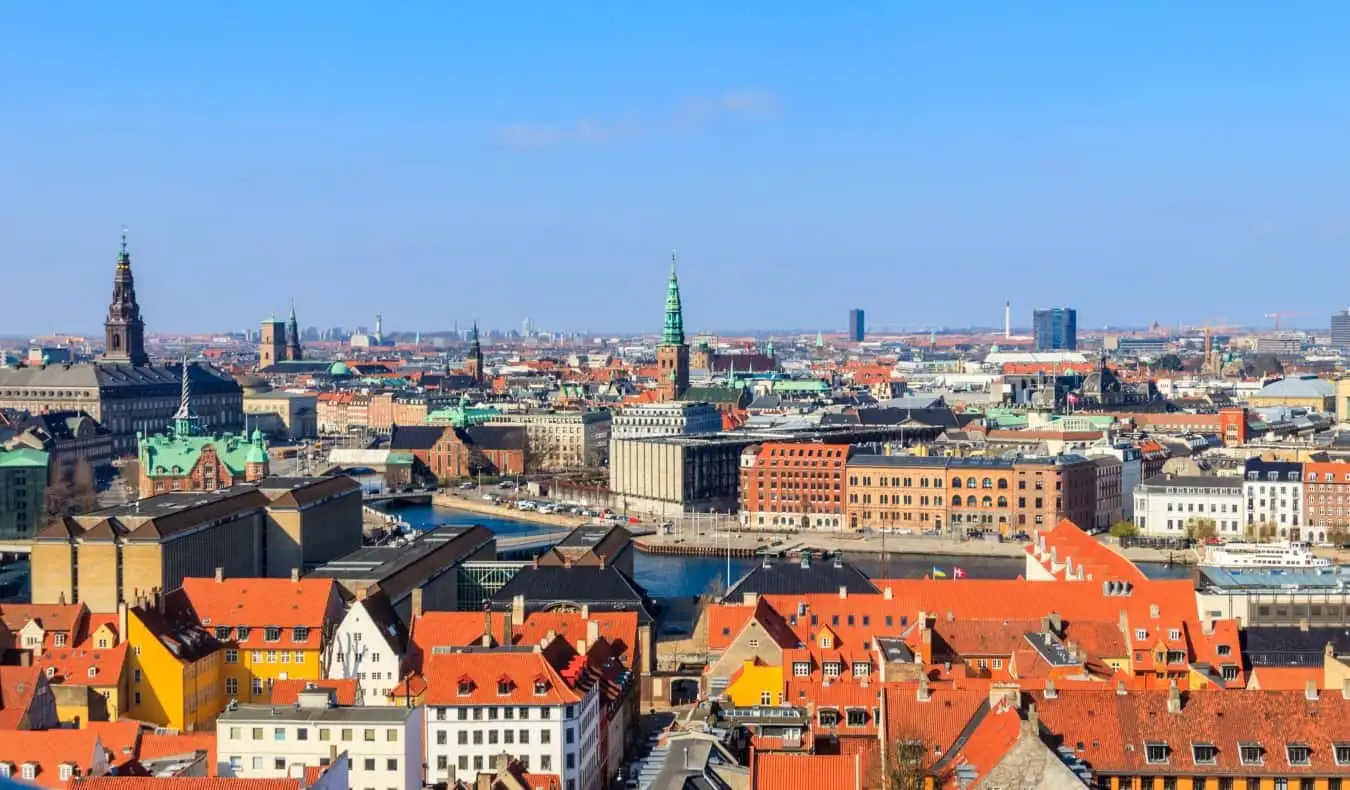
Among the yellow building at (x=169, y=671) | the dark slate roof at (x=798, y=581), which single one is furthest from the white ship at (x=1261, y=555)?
the yellow building at (x=169, y=671)

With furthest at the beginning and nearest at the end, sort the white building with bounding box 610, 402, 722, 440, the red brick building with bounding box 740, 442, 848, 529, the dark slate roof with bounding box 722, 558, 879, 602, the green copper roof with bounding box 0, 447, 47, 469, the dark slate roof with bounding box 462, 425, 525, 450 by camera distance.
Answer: the dark slate roof with bounding box 462, 425, 525, 450 → the white building with bounding box 610, 402, 722, 440 → the red brick building with bounding box 740, 442, 848, 529 → the green copper roof with bounding box 0, 447, 47, 469 → the dark slate roof with bounding box 722, 558, 879, 602

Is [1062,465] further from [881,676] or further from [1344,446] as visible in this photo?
[881,676]

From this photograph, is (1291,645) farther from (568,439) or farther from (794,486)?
(568,439)

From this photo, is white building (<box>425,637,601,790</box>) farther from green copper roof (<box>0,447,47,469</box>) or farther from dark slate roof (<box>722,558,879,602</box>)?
green copper roof (<box>0,447,47,469</box>)

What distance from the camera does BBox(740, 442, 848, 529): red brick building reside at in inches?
2862

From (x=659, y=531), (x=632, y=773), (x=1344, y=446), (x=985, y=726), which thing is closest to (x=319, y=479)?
(x=659, y=531)

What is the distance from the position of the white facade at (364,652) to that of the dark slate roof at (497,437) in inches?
2620

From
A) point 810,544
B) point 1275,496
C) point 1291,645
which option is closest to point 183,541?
point 1291,645

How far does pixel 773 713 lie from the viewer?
24.5 m

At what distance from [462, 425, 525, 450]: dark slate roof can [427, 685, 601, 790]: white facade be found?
7199cm

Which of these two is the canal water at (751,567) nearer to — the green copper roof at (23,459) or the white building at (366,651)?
the green copper roof at (23,459)

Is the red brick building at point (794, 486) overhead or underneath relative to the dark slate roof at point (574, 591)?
underneath

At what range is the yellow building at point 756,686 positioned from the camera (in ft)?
92.5

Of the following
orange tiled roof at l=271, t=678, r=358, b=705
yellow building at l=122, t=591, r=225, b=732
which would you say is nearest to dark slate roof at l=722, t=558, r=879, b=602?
yellow building at l=122, t=591, r=225, b=732
